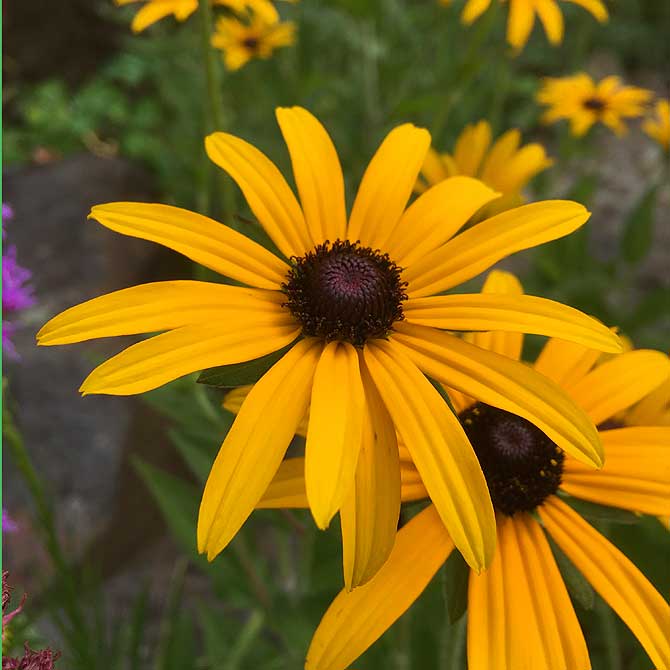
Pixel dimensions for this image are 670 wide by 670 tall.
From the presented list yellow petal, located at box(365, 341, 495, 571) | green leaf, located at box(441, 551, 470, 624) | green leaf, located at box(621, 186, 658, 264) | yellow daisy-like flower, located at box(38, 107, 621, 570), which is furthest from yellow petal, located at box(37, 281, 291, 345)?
green leaf, located at box(621, 186, 658, 264)

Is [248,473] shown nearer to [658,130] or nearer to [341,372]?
[341,372]

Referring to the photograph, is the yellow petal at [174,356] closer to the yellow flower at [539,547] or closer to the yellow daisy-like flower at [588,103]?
the yellow flower at [539,547]

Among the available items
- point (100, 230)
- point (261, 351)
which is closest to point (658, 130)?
point (100, 230)

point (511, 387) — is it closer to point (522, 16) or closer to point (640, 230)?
point (522, 16)

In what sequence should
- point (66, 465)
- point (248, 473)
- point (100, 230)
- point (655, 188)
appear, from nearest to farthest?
point (248, 473)
point (66, 465)
point (655, 188)
point (100, 230)

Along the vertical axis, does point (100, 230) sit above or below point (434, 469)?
above

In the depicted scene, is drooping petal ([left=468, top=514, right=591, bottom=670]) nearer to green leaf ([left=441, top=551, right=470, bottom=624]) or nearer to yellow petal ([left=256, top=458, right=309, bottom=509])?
green leaf ([left=441, top=551, right=470, bottom=624])

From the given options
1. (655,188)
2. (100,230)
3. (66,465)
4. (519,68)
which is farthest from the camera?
(519,68)
